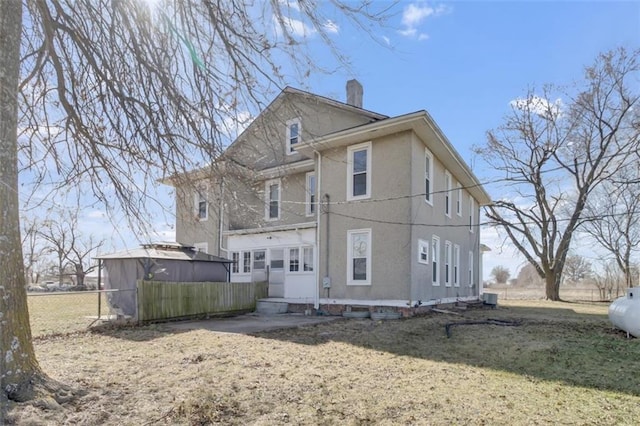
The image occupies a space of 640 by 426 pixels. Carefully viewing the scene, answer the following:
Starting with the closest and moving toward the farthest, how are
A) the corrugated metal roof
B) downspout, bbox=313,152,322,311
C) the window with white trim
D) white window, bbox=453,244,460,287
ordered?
the corrugated metal roof < downspout, bbox=313,152,322,311 < the window with white trim < white window, bbox=453,244,460,287

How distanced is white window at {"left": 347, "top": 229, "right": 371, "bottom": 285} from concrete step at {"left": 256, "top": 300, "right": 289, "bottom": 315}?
2.67 m

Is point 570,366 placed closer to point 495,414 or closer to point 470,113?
point 495,414

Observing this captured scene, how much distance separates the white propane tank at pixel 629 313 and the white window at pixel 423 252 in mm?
4997

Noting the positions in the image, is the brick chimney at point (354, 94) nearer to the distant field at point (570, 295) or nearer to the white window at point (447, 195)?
the white window at point (447, 195)

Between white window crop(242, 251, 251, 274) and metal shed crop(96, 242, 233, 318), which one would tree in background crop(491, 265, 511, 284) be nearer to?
white window crop(242, 251, 251, 274)

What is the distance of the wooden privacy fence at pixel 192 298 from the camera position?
1073 centimetres

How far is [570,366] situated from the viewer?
246 inches

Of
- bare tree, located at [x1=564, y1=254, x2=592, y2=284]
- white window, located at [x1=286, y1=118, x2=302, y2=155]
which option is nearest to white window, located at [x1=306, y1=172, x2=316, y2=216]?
white window, located at [x1=286, y1=118, x2=302, y2=155]

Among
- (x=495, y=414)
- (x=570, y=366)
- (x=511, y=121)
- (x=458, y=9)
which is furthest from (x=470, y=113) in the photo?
(x=511, y=121)

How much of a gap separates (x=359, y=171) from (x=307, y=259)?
3.72 meters

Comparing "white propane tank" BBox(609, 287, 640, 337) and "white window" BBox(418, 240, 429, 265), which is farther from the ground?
"white window" BBox(418, 240, 429, 265)

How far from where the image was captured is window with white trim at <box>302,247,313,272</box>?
1445cm

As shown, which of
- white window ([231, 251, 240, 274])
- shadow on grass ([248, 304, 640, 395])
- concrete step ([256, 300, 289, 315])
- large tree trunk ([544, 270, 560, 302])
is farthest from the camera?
large tree trunk ([544, 270, 560, 302])

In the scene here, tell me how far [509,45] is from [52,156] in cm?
891
